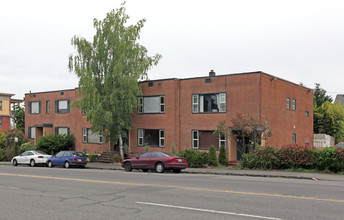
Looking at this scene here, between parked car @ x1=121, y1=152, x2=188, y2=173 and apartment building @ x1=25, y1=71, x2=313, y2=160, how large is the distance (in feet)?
18.5

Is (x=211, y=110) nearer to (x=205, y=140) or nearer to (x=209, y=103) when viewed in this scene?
(x=209, y=103)

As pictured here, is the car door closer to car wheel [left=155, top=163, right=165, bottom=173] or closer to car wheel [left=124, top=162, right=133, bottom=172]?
car wheel [left=124, top=162, right=133, bottom=172]

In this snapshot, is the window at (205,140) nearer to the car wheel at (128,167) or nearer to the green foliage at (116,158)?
the green foliage at (116,158)

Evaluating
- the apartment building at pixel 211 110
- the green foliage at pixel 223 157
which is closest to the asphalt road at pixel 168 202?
the green foliage at pixel 223 157

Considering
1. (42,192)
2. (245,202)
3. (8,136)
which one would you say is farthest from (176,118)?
(8,136)

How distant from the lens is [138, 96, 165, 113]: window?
30469mm

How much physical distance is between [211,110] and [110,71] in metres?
8.49

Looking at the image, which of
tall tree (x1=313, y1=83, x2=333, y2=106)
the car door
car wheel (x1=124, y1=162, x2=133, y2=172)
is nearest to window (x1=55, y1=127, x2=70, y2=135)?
car wheel (x1=124, y1=162, x2=133, y2=172)

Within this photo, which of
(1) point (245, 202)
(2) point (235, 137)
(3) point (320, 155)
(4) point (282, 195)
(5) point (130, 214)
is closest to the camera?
(5) point (130, 214)

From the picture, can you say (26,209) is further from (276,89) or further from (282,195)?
(276,89)

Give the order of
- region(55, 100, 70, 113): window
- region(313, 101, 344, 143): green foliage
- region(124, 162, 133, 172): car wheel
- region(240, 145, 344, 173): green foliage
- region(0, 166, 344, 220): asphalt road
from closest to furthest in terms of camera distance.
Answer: region(0, 166, 344, 220): asphalt road, region(240, 145, 344, 173): green foliage, region(124, 162, 133, 172): car wheel, region(55, 100, 70, 113): window, region(313, 101, 344, 143): green foliage

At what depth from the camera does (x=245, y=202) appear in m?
10.3

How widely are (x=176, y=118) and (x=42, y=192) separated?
17.4 meters

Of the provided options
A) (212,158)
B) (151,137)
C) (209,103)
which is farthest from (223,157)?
(151,137)
